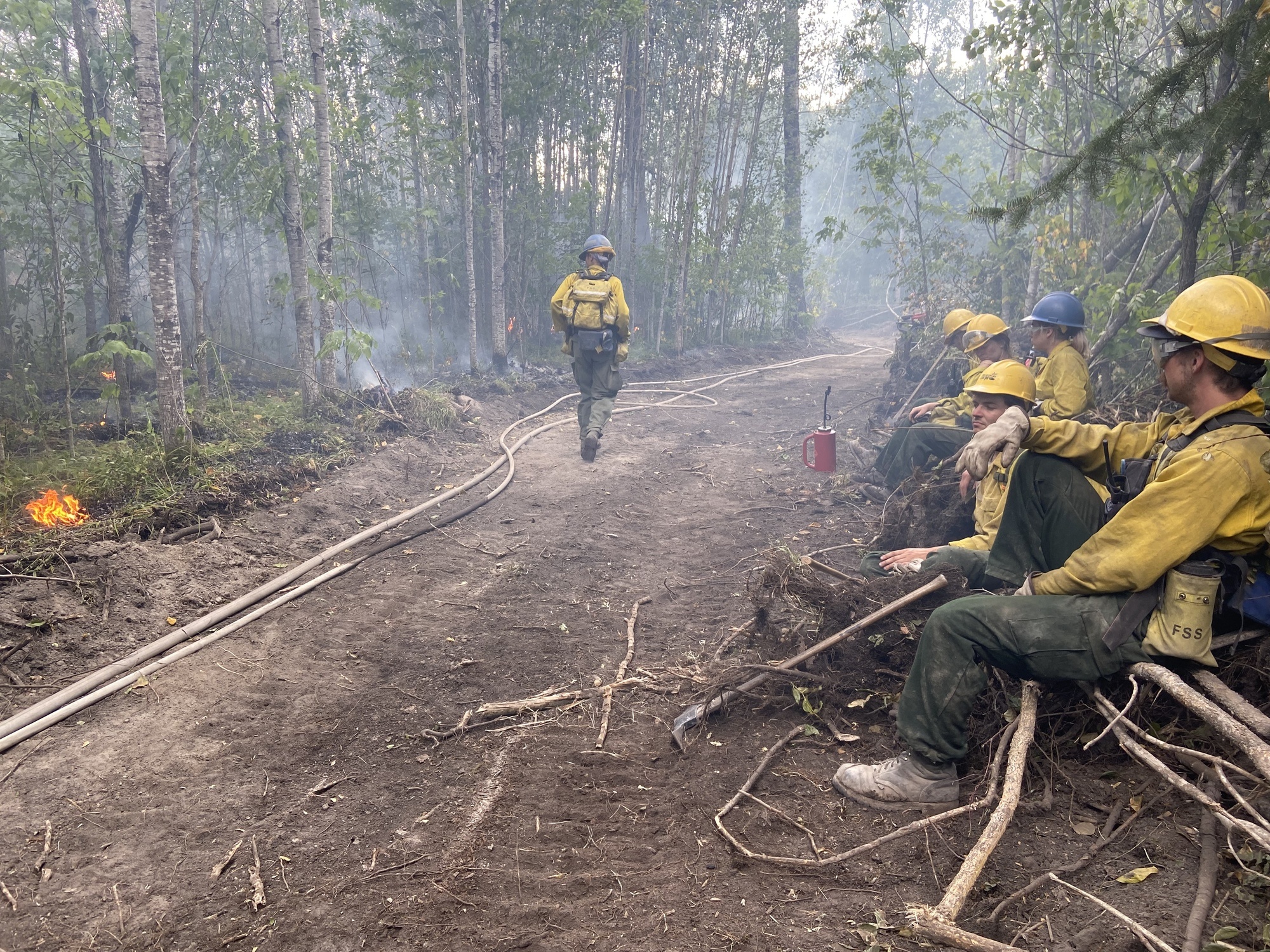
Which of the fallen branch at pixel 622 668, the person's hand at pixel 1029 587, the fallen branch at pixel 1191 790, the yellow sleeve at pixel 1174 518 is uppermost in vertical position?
the yellow sleeve at pixel 1174 518

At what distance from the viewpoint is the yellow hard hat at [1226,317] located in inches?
102

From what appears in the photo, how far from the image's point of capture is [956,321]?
27.2ft

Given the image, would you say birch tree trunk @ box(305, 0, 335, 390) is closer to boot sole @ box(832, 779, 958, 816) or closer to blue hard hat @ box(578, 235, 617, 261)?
blue hard hat @ box(578, 235, 617, 261)

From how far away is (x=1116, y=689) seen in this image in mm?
2949

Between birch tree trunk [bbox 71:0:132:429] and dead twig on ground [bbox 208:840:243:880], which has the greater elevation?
birch tree trunk [bbox 71:0:132:429]

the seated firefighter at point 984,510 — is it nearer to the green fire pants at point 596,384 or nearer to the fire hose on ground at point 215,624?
the fire hose on ground at point 215,624

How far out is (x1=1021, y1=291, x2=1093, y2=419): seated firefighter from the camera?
18.7 feet

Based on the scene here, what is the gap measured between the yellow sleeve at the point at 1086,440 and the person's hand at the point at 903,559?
1138 mm

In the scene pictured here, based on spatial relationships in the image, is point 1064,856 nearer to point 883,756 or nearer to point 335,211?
point 883,756

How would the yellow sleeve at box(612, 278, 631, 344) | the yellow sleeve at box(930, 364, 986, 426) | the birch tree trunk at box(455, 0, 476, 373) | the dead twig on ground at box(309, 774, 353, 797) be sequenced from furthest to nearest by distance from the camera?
the birch tree trunk at box(455, 0, 476, 373)
the yellow sleeve at box(612, 278, 631, 344)
the yellow sleeve at box(930, 364, 986, 426)
the dead twig on ground at box(309, 774, 353, 797)

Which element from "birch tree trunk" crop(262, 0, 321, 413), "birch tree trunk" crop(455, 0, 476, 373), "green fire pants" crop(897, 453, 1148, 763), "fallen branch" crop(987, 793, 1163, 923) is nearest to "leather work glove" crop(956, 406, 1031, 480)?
"green fire pants" crop(897, 453, 1148, 763)

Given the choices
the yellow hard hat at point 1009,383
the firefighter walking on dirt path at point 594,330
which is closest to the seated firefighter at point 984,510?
the yellow hard hat at point 1009,383

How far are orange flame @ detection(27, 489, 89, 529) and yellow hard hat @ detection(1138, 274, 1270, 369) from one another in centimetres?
667

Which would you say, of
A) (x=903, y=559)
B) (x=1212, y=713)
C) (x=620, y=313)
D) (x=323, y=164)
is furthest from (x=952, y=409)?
(x=323, y=164)
